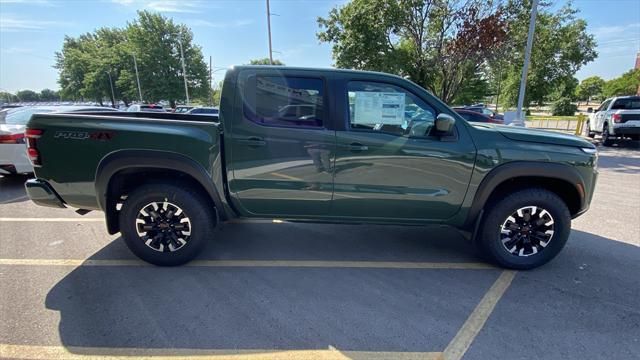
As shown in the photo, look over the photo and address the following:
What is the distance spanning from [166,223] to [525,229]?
3600 millimetres

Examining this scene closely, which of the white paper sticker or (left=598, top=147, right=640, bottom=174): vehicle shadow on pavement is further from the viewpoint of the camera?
(left=598, top=147, right=640, bottom=174): vehicle shadow on pavement

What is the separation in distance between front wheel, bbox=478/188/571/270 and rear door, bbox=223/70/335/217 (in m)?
1.69

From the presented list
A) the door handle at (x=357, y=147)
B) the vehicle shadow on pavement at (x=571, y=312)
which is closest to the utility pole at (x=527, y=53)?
the vehicle shadow on pavement at (x=571, y=312)

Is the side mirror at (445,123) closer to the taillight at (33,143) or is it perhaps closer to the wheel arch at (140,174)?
the wheel arch at (140,174)

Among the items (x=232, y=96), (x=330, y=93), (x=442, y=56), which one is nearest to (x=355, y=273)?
(x=330, y=93)

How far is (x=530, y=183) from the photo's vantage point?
3281 millimetres

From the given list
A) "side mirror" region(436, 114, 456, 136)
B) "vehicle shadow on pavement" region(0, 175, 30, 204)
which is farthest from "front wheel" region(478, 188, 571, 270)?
"vehicle shadow on pavement" region(0, 175, 30, 204)

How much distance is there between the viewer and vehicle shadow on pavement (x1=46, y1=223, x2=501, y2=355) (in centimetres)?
Answer: 234

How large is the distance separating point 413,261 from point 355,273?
2.33 feet

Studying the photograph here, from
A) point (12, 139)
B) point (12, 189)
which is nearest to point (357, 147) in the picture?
point (12, 139)

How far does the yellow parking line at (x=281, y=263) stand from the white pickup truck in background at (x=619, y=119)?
43.6 feet

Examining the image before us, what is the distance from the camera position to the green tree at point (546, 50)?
14341mm

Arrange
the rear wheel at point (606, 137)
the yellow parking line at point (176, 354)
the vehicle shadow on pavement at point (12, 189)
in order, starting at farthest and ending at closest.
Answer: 1. the rear wheel at point (606, 137)
2. the vehicle shadow on pavement at point (12, 189)
3. the yellow parking line at point (176, 354)

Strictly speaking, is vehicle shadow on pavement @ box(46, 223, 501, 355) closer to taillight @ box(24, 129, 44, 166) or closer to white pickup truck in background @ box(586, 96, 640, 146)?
taillight @ box(24, 129, 44, 166)
